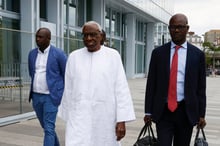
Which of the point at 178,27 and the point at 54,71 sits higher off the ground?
the point at 178,27

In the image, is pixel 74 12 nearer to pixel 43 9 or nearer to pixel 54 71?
pixel 43 9

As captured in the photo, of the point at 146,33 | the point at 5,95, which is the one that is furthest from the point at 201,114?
the point at 146,33

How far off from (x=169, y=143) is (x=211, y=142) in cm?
333

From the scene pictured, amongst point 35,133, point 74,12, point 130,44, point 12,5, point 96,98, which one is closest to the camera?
point 96,98

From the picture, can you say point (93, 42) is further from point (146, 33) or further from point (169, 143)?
point (146, 33)

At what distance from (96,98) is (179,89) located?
2.78 feet

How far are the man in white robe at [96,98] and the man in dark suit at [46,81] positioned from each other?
1299mm

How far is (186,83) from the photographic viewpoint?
11.0 feet

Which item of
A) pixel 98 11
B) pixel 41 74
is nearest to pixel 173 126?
pixel 41 74

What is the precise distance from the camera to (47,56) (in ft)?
15.0

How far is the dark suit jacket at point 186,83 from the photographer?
132 inches

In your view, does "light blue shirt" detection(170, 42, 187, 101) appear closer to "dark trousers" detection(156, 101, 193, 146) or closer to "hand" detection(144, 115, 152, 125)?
"dark trousers" detection(156, 101, 193, 146)

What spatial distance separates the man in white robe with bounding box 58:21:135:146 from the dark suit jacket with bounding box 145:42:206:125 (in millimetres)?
393

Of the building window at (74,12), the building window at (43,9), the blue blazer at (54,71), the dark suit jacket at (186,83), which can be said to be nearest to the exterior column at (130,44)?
the building window at (74,12)
